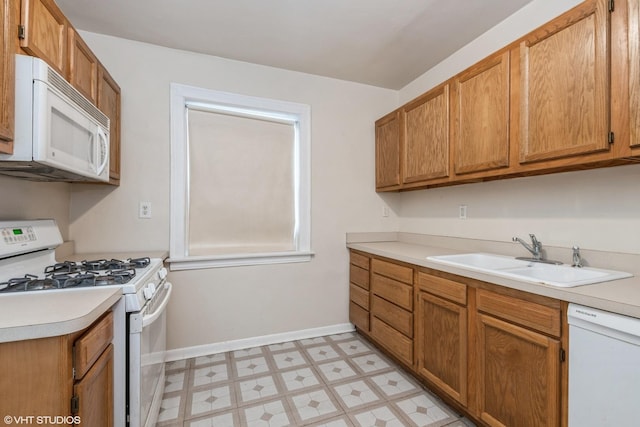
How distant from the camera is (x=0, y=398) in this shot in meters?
0.79

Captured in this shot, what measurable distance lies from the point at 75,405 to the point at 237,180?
1914 mm

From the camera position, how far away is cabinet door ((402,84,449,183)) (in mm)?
2076

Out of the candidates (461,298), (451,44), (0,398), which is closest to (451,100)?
(451,44)

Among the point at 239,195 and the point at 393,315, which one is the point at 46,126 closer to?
the point at 239,195

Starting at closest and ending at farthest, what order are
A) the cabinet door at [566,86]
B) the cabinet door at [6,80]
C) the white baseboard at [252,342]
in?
the cabinet door at [6,80]
the cabinet door at [566,86]
the white baseboard at [252,342]

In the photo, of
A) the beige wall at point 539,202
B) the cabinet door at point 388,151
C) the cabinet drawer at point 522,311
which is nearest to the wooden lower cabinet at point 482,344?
the cabinet drawer at point 522,311

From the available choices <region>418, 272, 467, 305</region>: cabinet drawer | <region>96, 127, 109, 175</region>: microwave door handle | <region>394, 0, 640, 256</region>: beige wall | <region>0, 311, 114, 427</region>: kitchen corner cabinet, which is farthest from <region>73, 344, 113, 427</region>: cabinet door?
<region>394, 0, 640, 256</region>: beige wall

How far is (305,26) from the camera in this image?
2.04 metres

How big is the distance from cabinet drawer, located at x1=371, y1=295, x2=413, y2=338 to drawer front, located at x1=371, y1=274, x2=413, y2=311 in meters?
0.04

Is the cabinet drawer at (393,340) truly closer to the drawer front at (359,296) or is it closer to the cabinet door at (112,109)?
the drawer front at (359,296)

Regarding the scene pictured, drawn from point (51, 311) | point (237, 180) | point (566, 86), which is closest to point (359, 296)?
point (237, 180)

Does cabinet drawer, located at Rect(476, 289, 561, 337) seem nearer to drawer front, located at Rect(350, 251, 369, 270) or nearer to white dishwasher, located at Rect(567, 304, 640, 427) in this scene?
white dishwasher, located at Rect(567, 304, 640, 427)

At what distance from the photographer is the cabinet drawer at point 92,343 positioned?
2.89ft

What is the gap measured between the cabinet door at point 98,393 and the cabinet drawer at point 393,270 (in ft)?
5.52
